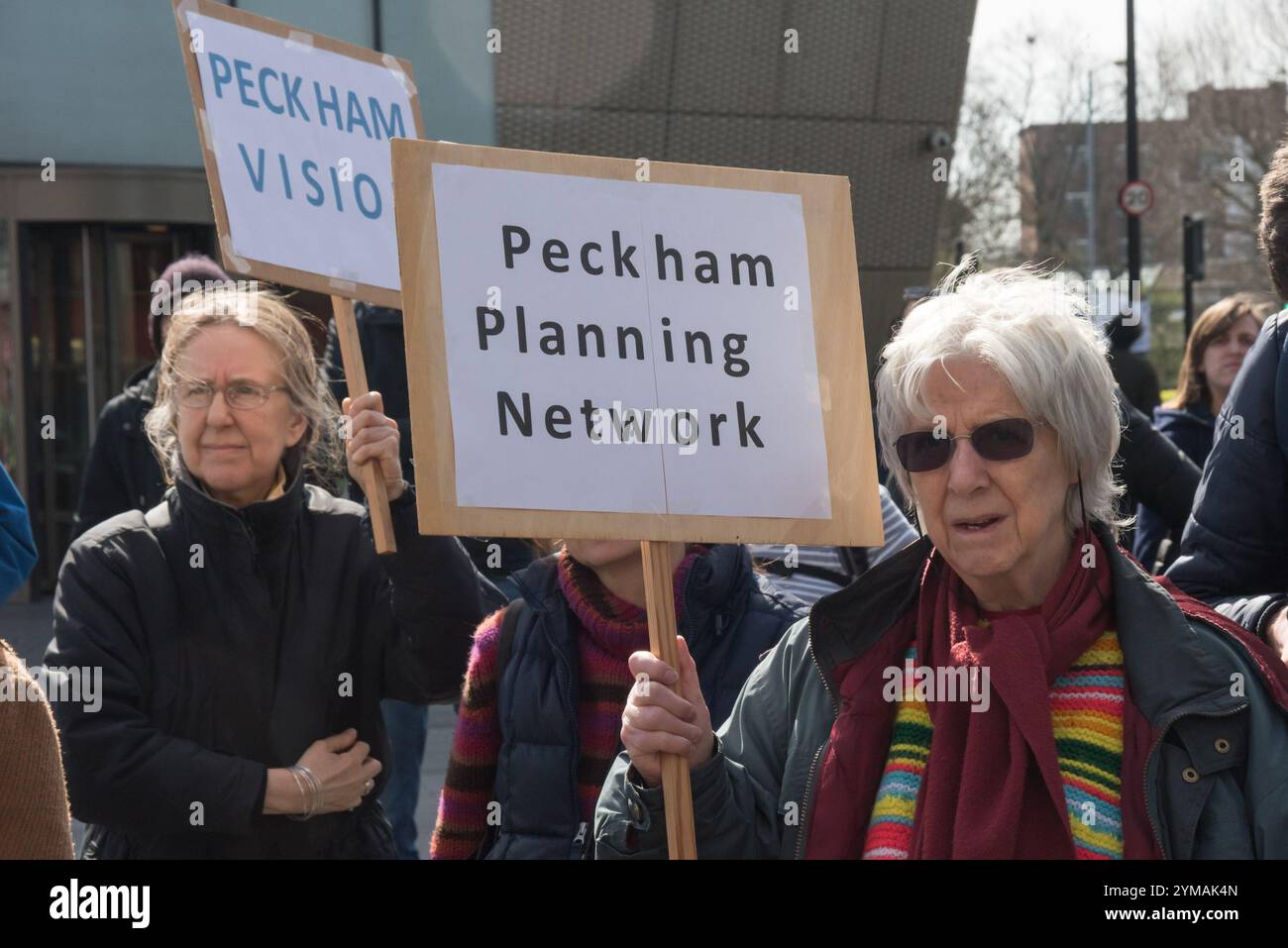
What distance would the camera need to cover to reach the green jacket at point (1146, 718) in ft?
6.31

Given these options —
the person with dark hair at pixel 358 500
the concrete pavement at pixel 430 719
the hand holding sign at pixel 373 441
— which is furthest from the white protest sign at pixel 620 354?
the concrete pavement at pixel 430 719

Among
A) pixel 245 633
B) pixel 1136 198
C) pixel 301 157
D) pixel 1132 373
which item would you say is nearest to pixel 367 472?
pixel 245 633

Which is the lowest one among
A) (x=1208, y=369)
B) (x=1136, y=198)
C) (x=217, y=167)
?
(x=1208, y=369)

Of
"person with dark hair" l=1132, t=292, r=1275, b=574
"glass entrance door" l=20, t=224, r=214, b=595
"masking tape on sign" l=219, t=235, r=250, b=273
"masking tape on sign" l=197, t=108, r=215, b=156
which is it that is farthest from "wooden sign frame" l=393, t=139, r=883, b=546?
"glass entrance door" l=20, t=224, r=214, b=595

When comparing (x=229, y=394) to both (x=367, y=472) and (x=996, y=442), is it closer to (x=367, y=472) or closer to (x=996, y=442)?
(x=367, y=472)

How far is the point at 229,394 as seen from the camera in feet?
11.1

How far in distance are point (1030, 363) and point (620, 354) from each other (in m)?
0.55

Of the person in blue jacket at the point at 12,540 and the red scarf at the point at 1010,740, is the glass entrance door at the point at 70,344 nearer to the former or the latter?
the person in blue jacket at the point at 12,540

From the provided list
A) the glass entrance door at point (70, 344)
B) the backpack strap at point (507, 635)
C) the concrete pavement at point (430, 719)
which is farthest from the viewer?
the glass entrance door at point (70, 344)

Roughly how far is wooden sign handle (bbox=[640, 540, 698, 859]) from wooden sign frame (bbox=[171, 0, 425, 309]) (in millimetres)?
1226

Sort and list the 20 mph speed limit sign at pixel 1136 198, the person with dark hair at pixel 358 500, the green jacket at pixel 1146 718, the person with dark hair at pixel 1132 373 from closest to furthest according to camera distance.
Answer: the green jacket at pixel 1146 718, the person with dark hair at pixel 358 500, the person with dark hair at pixel 1132 373, the 20 mph speed limit sign at pixel 1136 198

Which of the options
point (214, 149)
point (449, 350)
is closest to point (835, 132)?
point (214, 149)

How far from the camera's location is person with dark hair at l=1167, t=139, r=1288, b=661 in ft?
8.63

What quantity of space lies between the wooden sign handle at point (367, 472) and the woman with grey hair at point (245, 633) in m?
0.04
